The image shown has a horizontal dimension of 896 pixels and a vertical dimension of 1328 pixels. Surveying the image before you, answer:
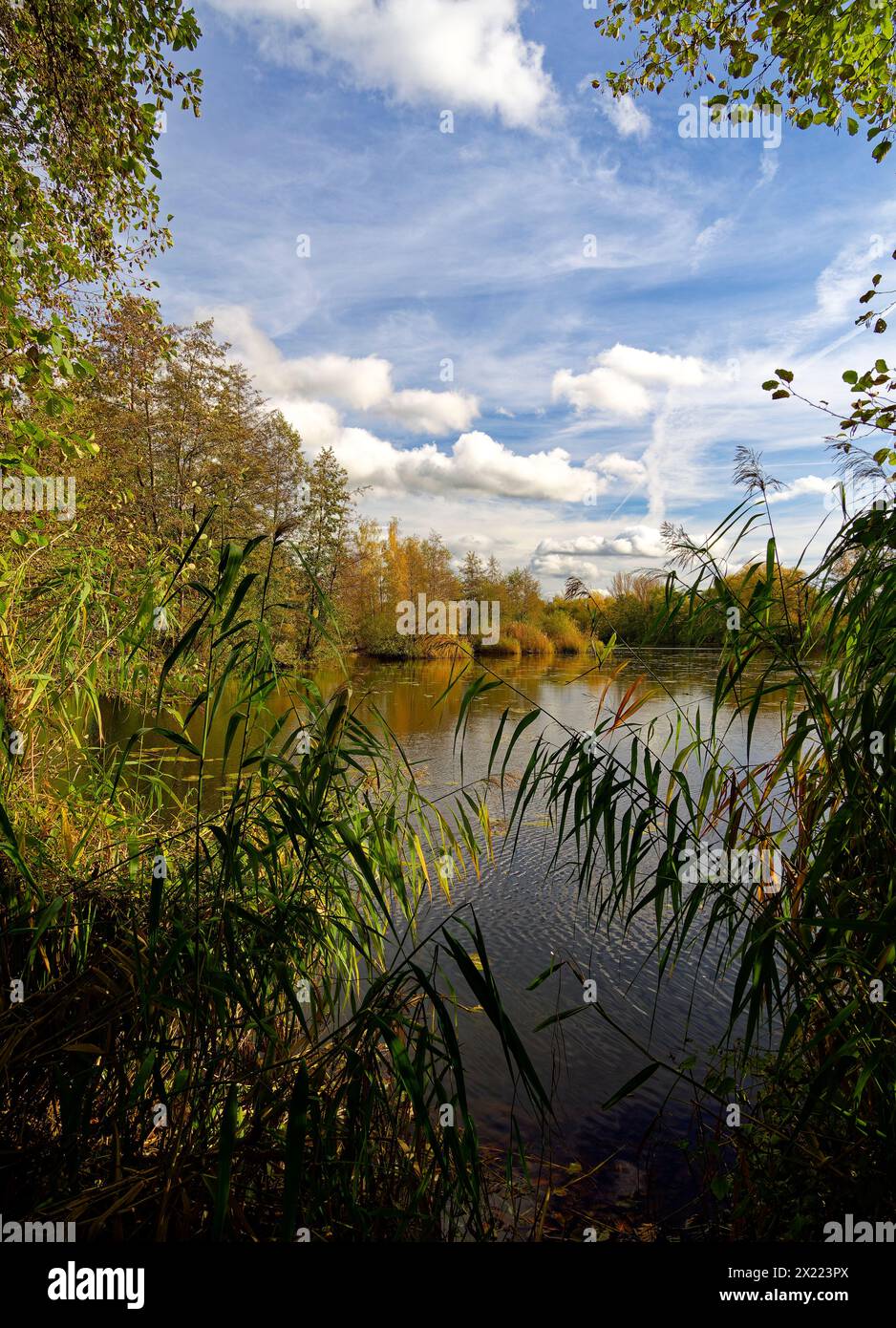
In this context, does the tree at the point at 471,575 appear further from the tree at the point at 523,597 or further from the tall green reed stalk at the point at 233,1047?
the tall green reed stalk at the point at 233,1047

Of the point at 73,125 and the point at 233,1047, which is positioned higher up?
the point at 73,125

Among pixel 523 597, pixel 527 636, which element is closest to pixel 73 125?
pixel 527 636

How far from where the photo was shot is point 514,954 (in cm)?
589

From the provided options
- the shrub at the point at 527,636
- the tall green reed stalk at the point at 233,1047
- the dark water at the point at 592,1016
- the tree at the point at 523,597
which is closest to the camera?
the tall green reed stalk at the point at 233,1047

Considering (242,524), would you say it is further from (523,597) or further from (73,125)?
(523,597)

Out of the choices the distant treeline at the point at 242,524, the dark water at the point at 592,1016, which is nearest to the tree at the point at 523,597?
the distant treeline at the point at 242,524

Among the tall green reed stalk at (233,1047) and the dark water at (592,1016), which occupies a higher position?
the tall green reed stalk at (233,1047)

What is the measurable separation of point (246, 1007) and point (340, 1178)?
0.56m

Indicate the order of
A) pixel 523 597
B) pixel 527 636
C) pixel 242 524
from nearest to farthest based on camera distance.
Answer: pixel 242 524, pixel 527 636, pixel 523 597

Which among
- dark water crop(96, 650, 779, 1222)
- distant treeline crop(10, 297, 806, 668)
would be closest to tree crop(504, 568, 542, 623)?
distant treeline crop(10, 297, 806, 668)

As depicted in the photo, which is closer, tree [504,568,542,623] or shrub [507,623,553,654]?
shrub [507,623,553,654]

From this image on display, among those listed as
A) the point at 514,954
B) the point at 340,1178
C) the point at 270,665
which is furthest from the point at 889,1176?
the point at 514,954

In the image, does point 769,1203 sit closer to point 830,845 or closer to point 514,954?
point 830,845

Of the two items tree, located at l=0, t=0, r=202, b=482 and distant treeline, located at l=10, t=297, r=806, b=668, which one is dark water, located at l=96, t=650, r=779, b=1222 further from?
tree, located at l=0, t=0, r=202, b=482
